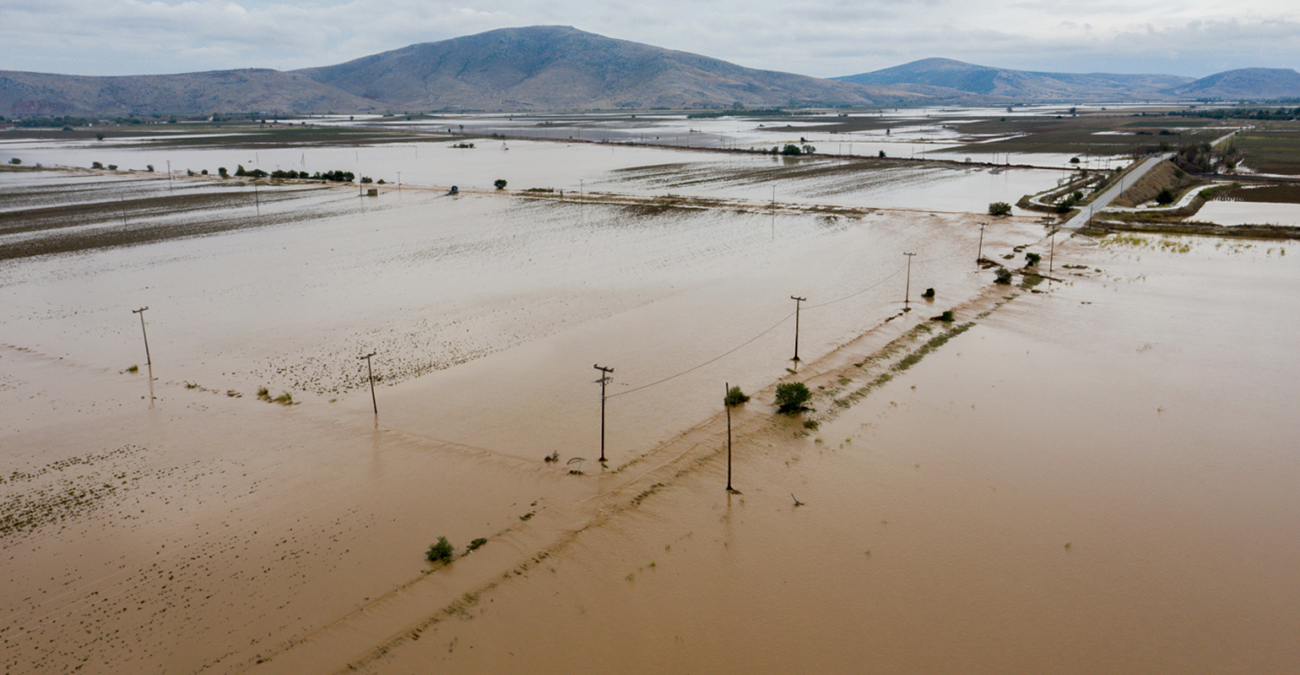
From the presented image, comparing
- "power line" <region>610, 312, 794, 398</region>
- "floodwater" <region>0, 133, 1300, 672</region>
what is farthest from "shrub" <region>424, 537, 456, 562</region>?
"power line" <region>610, 312, 794, 398</region>

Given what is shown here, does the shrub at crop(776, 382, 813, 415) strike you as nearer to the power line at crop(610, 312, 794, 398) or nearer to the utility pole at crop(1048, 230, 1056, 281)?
the power line at crop(610, 312, 794, 398)

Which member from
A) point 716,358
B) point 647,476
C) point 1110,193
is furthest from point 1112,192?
point 647,476

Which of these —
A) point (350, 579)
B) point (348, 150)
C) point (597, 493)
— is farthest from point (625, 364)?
point (348, 150)


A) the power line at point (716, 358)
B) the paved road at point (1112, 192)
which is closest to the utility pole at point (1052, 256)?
the paved road at point (1112, 192)

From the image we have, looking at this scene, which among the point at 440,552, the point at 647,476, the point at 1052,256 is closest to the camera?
the point at 440,552

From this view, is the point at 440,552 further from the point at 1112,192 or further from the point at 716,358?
the point at 1112,192
